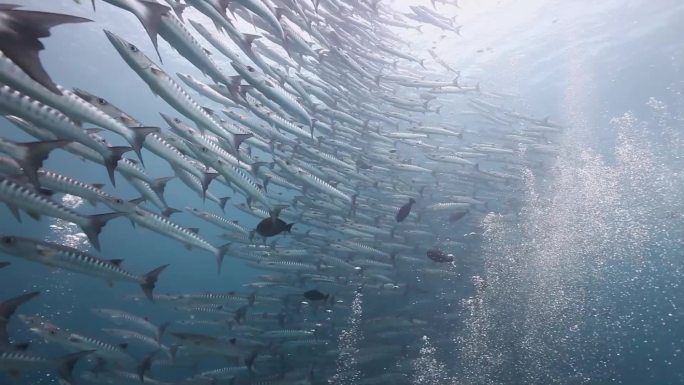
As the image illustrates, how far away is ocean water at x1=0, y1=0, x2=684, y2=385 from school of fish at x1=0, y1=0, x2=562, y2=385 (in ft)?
0.81

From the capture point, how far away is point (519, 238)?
16.6 m

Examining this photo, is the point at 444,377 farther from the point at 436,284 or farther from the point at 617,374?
the point at 617,374

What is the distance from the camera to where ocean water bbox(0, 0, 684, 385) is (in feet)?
44.5

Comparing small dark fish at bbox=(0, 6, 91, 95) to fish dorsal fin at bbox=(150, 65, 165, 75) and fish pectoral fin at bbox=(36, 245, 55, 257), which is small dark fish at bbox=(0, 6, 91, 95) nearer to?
fish dorsal fin at bbox=(150, 65, 165, 75)

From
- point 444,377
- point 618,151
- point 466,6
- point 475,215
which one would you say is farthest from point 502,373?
point 618,151

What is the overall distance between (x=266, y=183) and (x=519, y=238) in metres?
11.9

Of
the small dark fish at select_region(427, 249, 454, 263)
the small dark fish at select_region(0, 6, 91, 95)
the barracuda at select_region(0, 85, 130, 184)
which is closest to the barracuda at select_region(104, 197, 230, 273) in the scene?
the barracuda at select_region(0, 85, 130, 184)

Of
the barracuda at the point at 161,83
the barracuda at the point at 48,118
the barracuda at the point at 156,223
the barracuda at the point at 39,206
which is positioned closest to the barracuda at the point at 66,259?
the barracuda at the point at 39,206

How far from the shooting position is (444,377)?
12789 millimetres

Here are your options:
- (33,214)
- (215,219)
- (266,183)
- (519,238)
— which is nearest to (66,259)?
(33,214)

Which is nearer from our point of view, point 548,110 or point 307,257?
point 307,257

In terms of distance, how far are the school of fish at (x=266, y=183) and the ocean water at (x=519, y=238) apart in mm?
246

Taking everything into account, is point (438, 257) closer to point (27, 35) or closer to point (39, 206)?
point (39, 206)

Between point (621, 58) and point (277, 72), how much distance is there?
27.2 metres
